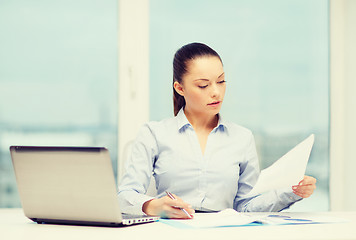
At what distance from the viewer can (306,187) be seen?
1.28 metres

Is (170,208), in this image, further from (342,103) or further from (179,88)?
(342,103)

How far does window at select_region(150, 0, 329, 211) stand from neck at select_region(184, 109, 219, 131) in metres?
0.73

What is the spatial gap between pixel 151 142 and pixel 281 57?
4.05 feet

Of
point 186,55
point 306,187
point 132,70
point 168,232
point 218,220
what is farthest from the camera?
point 132,70

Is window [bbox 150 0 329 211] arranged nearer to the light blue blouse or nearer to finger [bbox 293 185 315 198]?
the light blue blouse

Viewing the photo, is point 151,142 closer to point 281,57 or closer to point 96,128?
point 96,128

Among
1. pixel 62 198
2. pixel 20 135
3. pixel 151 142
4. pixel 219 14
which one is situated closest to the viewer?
pixel 62 198

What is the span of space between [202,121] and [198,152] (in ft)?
0.46

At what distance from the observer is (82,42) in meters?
2.35

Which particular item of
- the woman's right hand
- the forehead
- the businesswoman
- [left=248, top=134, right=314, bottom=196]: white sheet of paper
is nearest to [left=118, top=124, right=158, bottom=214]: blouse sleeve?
the businesswoman

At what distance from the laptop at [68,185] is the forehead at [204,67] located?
0.66 metres

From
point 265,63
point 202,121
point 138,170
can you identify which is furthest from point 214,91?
point 265,63

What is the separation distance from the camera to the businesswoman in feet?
5.04

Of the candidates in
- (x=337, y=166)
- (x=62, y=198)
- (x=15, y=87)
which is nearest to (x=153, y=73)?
(x=15, y=87)
